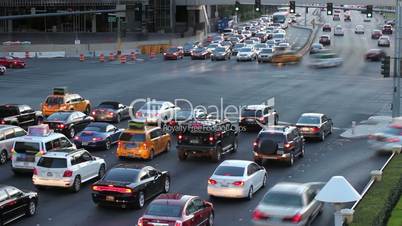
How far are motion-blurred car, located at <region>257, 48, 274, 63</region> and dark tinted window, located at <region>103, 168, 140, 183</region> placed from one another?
51677 millimetres

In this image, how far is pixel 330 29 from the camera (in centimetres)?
12162

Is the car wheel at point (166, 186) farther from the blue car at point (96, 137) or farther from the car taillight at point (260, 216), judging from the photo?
the blue car at point (96, 137)

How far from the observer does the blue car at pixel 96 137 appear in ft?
111

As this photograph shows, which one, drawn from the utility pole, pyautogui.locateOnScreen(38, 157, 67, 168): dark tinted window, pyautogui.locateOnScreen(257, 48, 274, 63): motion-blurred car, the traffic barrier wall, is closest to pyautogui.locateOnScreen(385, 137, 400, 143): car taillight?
the utility pole

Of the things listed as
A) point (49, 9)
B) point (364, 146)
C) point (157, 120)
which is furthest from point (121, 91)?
point (49, 9)

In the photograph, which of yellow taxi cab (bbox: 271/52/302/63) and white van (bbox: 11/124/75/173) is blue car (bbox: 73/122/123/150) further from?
yellow taxi cab (bbox: 271/52/302/63)

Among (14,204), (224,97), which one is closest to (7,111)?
(14,204)

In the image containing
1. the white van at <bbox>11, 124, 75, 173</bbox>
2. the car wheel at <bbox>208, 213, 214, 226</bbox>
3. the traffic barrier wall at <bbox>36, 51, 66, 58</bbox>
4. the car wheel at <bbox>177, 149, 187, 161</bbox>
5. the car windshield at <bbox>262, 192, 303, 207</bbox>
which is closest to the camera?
the car windshield at <bbox>262, 192, 303, 207</bbox>

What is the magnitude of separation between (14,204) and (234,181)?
22.5 ft

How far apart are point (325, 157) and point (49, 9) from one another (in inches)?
3221

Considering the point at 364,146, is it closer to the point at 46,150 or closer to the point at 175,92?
the point at 46,150

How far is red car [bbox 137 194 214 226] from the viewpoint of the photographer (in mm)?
19984

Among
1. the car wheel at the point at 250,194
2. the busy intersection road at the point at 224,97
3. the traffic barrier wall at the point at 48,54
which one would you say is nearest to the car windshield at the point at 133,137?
the busy intersection road at the point at 224,97

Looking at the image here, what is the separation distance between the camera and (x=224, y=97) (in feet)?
168
